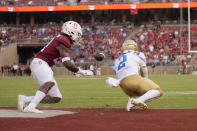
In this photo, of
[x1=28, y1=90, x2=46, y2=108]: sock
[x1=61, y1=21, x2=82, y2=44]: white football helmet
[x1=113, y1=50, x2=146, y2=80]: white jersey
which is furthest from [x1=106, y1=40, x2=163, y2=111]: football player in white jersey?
[x1=28, y1=90, x2=46, y2=108]: sock

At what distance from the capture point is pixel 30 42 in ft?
128

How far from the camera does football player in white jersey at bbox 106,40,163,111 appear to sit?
795 centimetres

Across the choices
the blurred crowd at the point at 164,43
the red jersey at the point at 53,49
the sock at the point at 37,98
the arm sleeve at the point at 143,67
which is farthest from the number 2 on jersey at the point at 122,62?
the blurred crowd at the point at 164,43

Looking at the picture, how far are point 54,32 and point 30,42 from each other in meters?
2.38

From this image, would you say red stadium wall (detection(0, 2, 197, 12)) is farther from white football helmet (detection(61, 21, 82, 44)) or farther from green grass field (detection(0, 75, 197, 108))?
white football helmet (detection(61, 21, 82, 44))

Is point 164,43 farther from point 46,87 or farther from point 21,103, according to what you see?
point 46,87

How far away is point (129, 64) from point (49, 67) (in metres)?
1.45

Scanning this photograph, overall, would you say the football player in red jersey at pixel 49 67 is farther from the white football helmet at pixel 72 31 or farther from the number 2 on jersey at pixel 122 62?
the number 2 on jersey at pixel 122 62

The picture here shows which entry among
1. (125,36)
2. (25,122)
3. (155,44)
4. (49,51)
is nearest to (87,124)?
(25,122)

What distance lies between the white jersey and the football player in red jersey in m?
0.74

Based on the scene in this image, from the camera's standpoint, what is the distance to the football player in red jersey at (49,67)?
7809 millimetres

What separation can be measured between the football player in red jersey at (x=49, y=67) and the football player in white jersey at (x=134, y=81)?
2.41 feet

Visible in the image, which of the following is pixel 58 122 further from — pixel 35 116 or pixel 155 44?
pixel 155 44

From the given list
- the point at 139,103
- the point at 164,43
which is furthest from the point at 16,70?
the point at 139,103
